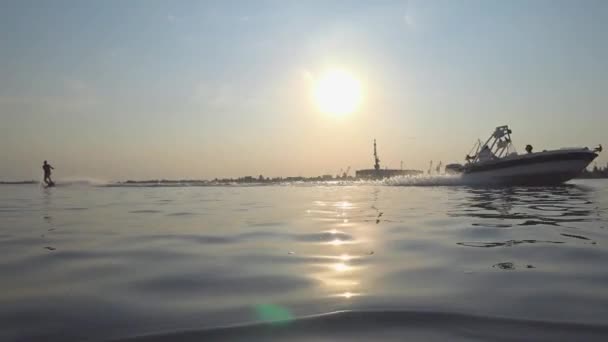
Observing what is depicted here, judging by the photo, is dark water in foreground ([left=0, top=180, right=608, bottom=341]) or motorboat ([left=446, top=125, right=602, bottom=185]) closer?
dark water in foreground ([left=0, top=180, right=608, bottom=341])

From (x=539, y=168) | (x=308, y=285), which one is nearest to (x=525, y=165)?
(x=539, y=168)

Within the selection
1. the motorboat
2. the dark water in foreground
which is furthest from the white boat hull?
the dark water in foreground

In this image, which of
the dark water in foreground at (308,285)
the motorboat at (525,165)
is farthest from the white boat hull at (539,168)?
the dark water in foreground at (308,285)

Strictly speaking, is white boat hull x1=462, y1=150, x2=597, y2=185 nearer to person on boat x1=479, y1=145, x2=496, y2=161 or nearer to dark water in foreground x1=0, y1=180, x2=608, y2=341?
person on boat x1=479, y1=145, x2=496, y2=161

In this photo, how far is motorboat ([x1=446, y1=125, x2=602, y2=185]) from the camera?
104ft

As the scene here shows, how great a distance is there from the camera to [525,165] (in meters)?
33.1

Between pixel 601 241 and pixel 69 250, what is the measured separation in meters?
7.39

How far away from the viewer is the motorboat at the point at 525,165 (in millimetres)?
31828

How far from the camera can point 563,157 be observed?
1249 inches

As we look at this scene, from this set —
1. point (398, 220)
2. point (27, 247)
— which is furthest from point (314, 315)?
point (398, 220)

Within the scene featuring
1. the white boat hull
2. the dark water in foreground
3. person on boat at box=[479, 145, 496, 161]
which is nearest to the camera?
the dark water in foreground

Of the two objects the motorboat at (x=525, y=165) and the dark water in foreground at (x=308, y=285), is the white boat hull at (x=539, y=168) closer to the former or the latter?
the motorboat at (x=525, y=165)

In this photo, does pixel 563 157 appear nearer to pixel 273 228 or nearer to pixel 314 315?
pixel 273 228

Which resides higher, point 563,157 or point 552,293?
point 563,157
